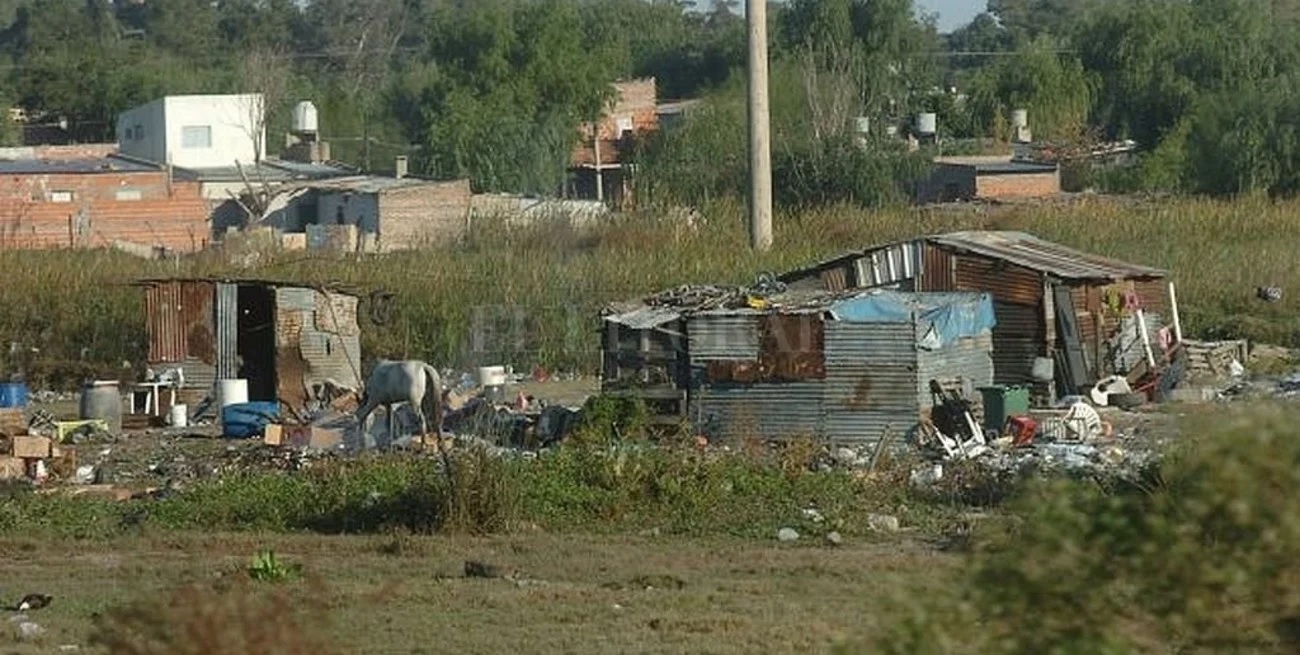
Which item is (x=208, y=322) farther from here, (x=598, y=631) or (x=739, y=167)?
(x=739, y=167)

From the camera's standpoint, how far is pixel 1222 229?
38844 mm

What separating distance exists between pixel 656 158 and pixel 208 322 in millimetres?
33911

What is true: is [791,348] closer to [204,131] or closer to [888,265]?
[888,265]

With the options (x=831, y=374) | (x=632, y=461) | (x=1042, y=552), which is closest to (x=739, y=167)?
(x=831, y=374)

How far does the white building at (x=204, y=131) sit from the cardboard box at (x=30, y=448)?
1645 inches

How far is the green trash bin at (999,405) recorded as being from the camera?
895 inches

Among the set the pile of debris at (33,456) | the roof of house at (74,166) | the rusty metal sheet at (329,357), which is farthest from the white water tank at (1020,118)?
the pile of debris at (33,456)

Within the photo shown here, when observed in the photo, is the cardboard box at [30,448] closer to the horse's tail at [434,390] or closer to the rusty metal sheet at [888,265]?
the horse's tail at [434,390]

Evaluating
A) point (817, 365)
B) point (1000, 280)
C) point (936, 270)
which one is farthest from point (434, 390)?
point (1000, 280)

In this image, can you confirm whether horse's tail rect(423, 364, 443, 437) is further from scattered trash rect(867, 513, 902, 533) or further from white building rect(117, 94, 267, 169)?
white building rect(117, 94, 267, 169)

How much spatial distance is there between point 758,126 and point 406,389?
14.5m

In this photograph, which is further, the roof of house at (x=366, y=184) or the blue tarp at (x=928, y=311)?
the roof of house at (x=366, y=184)

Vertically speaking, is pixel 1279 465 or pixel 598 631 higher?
pixel 1279 465

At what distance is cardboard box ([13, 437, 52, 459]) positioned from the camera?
21.6 meters
